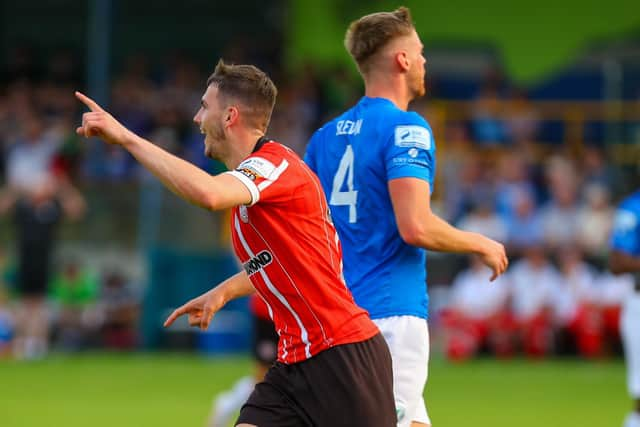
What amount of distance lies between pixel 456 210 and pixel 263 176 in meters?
15.0

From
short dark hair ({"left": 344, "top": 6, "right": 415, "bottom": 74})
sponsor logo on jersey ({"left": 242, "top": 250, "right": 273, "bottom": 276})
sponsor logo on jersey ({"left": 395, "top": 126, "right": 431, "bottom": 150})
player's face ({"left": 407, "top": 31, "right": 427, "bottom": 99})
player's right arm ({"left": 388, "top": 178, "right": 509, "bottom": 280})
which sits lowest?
sponsor logo on jersey ({"left": 242, "top": 250, "right": 273, "bottom": 276})

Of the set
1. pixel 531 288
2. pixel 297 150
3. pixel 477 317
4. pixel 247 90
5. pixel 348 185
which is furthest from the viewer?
pixel 297 150

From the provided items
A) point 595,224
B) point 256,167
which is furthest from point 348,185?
point 595,224

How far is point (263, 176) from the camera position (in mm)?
5094

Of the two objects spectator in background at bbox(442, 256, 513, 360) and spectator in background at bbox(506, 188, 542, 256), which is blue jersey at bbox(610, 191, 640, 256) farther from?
spectator in background at bbox(506, 188, 542, 256)

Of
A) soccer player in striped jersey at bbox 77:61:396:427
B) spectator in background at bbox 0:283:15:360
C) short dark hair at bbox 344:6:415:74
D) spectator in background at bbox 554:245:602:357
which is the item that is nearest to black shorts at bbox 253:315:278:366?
short dark hair at bbox 344:6:415:74

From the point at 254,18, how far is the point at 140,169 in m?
6.96

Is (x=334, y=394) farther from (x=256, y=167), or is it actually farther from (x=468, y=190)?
(x=468, y=190)

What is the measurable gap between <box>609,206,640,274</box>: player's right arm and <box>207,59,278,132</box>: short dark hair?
4.21m

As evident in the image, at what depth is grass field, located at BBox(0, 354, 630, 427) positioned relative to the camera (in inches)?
476

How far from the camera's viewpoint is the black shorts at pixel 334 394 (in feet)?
17.5

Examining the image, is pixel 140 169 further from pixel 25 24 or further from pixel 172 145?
pixel 25 24

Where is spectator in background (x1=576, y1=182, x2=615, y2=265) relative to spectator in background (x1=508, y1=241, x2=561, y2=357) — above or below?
above

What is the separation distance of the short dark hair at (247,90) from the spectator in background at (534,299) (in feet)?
42.8
